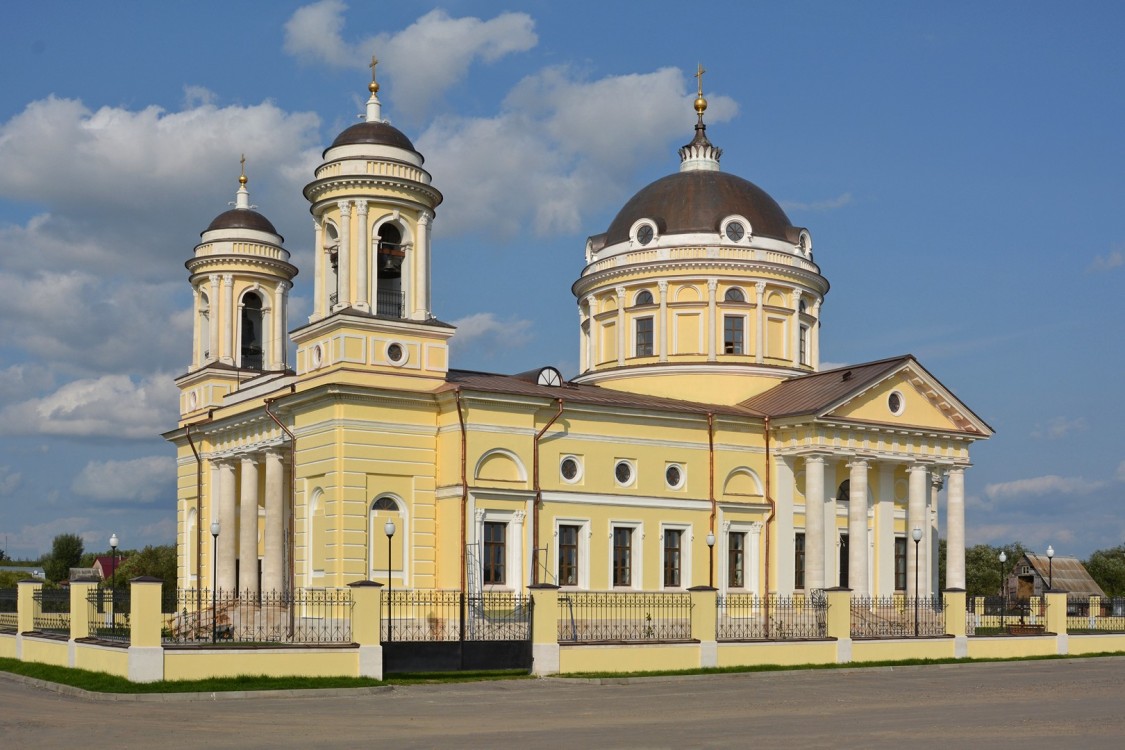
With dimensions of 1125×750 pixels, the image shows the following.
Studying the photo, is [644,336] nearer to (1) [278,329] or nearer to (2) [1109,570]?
(1) [278,329]

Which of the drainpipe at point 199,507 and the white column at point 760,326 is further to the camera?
the white column at point 760,326

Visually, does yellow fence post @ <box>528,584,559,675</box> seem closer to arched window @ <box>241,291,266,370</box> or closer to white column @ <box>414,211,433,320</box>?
white column @ <box>414,211,433,320</box>

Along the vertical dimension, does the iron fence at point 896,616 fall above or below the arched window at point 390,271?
below

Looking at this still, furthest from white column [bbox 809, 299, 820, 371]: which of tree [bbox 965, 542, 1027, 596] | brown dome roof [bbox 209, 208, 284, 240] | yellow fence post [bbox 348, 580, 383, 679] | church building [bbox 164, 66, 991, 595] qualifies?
tree [bbox 965, 542, 1027, 596]

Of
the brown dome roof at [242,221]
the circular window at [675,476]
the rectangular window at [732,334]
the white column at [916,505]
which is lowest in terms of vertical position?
the white column at [916,505]

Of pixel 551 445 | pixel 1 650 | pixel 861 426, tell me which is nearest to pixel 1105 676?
pixel 861 426

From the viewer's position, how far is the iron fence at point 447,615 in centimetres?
3045

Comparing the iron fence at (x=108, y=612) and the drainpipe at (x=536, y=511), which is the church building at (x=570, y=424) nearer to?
the drainpipe at (x=536, y=511)

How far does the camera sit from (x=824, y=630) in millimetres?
32906

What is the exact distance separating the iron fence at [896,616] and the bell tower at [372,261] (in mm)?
12637

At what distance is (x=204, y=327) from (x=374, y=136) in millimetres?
11605

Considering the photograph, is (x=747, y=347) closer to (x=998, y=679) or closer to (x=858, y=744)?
(x=998, y=679)

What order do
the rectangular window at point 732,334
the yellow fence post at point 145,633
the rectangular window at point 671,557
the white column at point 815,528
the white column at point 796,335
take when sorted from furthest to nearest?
the white column at point 796,335 → the rectangular window at point 732,334 → the white column at point 815,528 → the rectangular window at point 671,557 → the yellow fence post at point 145,633

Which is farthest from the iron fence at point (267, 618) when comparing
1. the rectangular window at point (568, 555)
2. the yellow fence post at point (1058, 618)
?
the yellow fence post at point (1058, 618)
